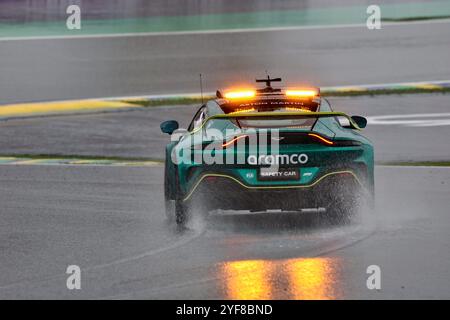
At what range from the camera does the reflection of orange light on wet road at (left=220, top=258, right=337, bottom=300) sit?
10.9 meters

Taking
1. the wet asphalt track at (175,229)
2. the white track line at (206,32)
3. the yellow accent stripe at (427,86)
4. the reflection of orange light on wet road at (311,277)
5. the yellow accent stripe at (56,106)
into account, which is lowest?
the reflection of orange light on wet road at (311,277)

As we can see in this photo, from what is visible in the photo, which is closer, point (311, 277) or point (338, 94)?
point (311, 277)

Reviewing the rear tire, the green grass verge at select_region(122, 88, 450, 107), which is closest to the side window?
the rear tire

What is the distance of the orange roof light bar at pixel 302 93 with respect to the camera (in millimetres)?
14539

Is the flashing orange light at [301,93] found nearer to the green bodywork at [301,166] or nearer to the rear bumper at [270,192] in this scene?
the green bodywork at [301,166]

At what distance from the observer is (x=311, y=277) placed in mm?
11531

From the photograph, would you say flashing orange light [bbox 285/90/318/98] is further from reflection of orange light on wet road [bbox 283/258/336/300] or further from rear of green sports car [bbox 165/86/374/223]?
reflection of orange light on wet road [bbox 283/258/336/300]

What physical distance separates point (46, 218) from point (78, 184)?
7.86 feet

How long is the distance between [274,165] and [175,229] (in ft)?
4.07

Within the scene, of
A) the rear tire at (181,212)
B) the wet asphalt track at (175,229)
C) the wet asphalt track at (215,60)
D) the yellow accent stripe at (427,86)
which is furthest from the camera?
the wet asphalt track at (215,60)

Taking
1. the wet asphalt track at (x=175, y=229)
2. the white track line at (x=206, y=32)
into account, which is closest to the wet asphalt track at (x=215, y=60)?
the wet asphalt track at (x=175, y=229)

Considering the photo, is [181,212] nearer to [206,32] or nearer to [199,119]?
[199,119]

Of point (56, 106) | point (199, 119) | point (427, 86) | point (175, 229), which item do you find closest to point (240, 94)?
point (199, 119)
